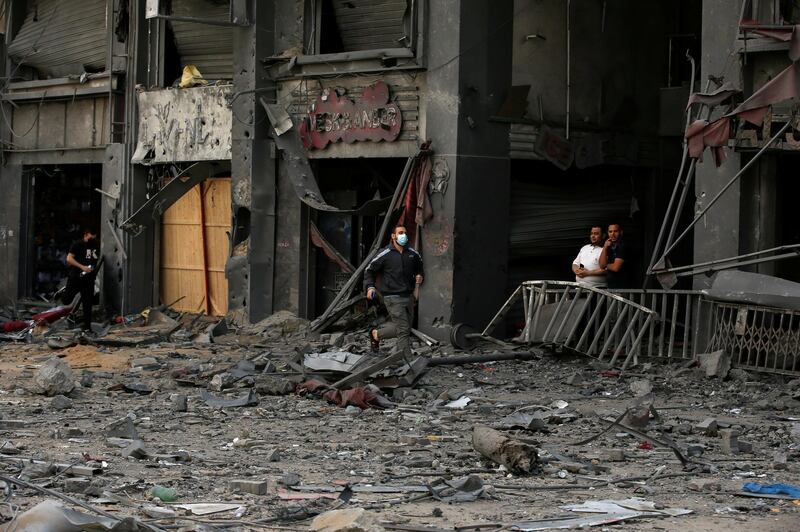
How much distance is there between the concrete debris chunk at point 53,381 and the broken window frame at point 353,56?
7.41 m

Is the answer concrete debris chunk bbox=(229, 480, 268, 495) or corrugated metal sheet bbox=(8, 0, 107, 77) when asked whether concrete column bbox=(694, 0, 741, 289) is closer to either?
concrete debris chunk bbox=(229, 480, 268, 495)

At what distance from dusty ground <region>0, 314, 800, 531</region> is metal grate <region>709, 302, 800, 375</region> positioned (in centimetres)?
25

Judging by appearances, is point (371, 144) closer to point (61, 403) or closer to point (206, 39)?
point (206, 39)

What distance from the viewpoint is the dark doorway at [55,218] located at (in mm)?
27234

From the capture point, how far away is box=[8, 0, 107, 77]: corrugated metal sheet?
25.3 meters

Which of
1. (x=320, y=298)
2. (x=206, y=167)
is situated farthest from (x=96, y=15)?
(x=320, y=298)

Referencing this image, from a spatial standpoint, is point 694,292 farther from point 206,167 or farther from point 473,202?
point 206,167

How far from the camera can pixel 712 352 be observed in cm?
1483

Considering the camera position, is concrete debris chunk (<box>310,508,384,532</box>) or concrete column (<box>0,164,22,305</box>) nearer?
concrete debris chunk (<box>310,508,384,532</box>)

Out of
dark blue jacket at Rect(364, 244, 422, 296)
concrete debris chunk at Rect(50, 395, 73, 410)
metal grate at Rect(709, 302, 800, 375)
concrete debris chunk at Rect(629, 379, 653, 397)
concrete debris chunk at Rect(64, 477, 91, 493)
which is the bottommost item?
concrete debris chunk at Rect(50, 395, 73, 410)

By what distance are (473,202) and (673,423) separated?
721 cm

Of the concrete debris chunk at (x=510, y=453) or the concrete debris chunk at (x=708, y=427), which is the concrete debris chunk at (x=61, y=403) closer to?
the concrete debris chunk at (x=510, y=453)

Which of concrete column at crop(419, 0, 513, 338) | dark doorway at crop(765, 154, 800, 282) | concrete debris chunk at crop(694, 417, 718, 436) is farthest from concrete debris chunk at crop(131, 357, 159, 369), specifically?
dark doorway at crop(765, 154, 800, 282)

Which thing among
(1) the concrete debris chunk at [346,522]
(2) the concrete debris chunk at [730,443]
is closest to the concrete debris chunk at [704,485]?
(2) the concrete debris chunk at [730,443]
